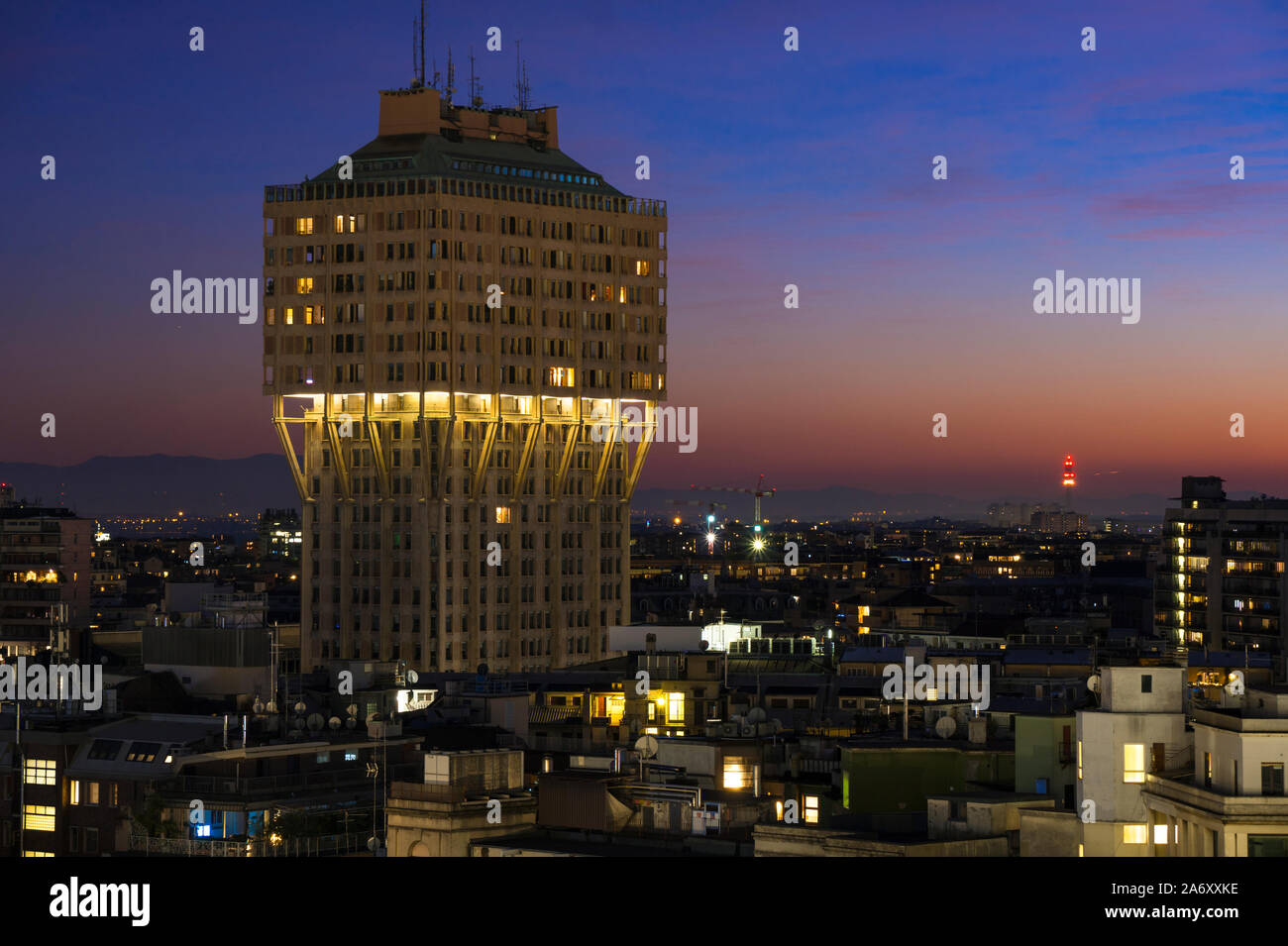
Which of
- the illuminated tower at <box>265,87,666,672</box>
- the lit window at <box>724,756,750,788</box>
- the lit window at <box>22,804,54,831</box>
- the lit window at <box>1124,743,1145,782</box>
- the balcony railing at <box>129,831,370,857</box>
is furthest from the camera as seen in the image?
the illuminated tower at <box>265,87,666,672</box>

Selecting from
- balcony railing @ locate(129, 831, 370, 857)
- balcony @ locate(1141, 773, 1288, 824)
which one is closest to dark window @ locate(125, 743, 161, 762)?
balcony railing @ locate(129, 831, 370, 857)

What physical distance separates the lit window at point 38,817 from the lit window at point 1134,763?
51.3m

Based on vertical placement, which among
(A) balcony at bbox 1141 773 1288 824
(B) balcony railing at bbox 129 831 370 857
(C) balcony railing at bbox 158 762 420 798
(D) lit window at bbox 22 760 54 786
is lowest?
(B) balcony railing at bbox 129 831 370 857

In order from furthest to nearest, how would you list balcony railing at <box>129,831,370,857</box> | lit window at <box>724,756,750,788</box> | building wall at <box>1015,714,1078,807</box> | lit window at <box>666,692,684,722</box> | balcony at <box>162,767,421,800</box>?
lit window at <box>666,692,684,722</box>
balcony at <box>162,767,421,800</box>
balcony railing at <box>129,831,370,857</box>
lit window at <box>724,756,750,788</box>
building wall at <box>1015,714,1078,807</box>

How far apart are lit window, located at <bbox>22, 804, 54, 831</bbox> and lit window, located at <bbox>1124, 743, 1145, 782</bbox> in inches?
2019

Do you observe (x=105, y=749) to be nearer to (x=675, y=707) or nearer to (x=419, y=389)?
(x=675, y=707)

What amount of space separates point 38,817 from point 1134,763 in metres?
52.3

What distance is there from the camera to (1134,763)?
62.8m

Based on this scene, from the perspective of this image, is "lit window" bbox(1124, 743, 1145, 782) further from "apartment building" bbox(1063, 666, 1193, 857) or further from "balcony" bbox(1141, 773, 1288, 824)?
"balcony" bbox(1141, 773, 1288, 824)

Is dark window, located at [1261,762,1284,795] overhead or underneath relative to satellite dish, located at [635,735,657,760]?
overhead

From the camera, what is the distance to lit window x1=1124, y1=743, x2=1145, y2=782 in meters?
62.5

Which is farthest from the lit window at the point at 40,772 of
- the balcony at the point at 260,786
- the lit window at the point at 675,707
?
the lit window at the point at 675,707

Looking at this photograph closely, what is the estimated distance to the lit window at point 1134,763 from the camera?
6250cm
